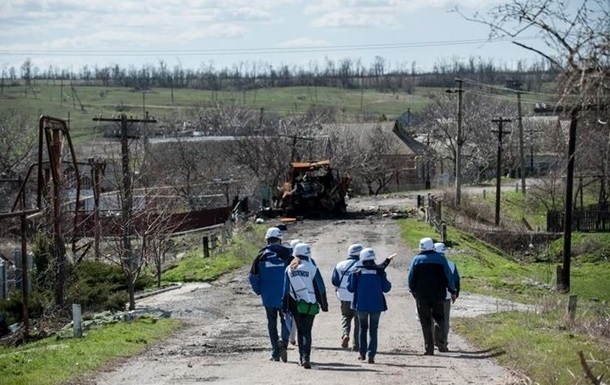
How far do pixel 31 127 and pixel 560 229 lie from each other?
51.7 metres

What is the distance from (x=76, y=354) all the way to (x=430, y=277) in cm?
615

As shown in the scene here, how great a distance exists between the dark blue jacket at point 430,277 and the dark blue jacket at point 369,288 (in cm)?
134

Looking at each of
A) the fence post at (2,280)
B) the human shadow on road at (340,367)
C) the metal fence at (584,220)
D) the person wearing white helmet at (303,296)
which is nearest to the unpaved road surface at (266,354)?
the human shadow on road at (340,367)

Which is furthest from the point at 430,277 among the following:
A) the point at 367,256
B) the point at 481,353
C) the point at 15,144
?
the point at 15,144

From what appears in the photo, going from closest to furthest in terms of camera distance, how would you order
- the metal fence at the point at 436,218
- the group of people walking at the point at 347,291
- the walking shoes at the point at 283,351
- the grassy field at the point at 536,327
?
the grassy field at the point at 536,327 < the group of people walking at the point at 347,291 < the walking shoes at the point at 283,351 < the metal fence at the point at 436,218

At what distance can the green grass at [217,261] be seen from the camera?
3888cm

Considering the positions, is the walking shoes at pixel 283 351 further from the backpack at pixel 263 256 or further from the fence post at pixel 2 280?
the fence post at pixel 2 280

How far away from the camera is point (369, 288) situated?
17828mm

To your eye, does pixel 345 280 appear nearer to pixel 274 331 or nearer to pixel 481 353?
pixel 274 331

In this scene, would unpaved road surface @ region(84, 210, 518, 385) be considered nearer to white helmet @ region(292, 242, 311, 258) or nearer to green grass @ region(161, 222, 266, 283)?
white helmet @ region(292, 242, 311, 258)

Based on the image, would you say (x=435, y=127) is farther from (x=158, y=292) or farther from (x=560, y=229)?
(x=158, y=292)

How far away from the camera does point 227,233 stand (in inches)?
1928

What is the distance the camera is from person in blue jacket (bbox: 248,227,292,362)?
700 inches

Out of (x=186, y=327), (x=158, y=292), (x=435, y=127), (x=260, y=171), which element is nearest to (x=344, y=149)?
(x=260, y=171)
